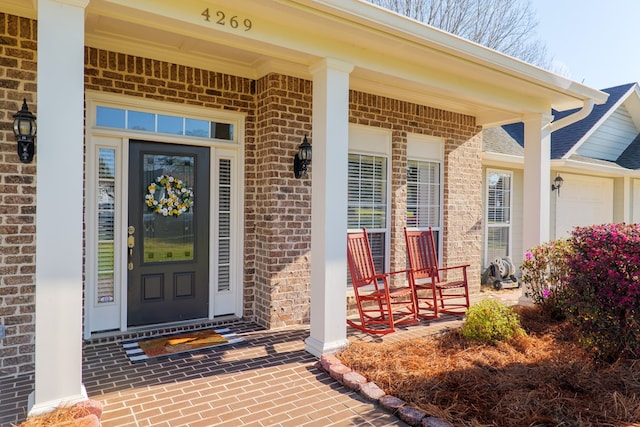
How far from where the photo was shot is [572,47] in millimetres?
13500

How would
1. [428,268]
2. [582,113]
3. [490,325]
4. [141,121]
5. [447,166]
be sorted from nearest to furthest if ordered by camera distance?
1. [490,325]
2. [141,121]
3. [428,268]
4. [582,113]
5. [447,166]

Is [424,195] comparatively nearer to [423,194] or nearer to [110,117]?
[423,194]

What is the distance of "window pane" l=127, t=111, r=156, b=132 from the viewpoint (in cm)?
455

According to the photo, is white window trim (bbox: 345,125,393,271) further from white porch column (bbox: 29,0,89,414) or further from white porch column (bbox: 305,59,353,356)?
white porch column (bbox: 29,0,89,414)

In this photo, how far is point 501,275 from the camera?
7.99 metres

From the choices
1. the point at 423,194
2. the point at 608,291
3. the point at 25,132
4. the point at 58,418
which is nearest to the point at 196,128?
the point at 25,132

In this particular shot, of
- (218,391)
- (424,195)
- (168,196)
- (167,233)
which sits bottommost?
(218,391)

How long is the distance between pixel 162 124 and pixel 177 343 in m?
2.39

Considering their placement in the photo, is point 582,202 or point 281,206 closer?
point 281,206

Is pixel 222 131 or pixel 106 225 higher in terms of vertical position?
pixel 222 131

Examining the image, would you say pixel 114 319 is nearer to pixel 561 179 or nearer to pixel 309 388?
pixel 309 388

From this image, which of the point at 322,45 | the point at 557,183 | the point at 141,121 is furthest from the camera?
the point at 557,183

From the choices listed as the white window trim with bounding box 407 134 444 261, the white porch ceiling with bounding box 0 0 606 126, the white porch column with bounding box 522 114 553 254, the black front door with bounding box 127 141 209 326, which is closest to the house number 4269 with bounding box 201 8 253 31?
the white porch ceiling with bounding box 0 0 606 126

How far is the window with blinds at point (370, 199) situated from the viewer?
580 cm
